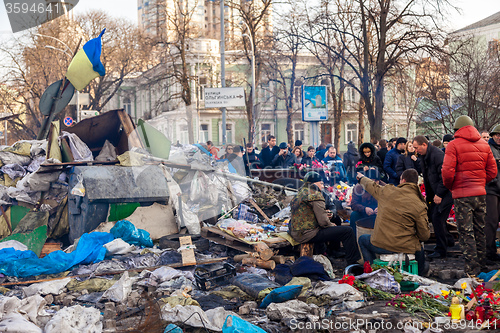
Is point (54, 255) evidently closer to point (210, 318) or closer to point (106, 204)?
point (106, 204)

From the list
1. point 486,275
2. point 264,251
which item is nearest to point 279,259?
point 264,251

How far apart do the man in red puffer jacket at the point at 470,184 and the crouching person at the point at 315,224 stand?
60.3 inches

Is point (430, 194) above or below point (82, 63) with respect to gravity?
below

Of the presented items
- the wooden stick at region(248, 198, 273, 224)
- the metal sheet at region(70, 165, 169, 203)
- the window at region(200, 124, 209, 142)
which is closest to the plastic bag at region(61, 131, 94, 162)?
the metal sheet at region(70, 165, 169, 203)

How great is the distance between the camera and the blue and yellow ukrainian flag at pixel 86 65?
969cm

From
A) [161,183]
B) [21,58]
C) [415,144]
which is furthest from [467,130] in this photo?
[21,58]

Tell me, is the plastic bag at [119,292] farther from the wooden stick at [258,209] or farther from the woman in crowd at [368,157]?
the woman in crowd at [368,157]

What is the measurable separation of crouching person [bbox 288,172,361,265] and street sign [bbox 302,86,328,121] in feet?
25.0

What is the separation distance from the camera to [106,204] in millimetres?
8422

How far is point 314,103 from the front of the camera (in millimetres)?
14617

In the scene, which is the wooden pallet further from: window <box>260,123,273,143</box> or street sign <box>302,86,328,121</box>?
window <box>260,123,273,143</box>

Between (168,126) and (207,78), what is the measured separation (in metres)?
9.86

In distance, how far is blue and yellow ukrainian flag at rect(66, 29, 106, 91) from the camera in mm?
9688

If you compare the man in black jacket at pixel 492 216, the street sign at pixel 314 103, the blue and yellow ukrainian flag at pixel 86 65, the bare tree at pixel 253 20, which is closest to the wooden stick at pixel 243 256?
the man in black jacket at pixel 492 216
